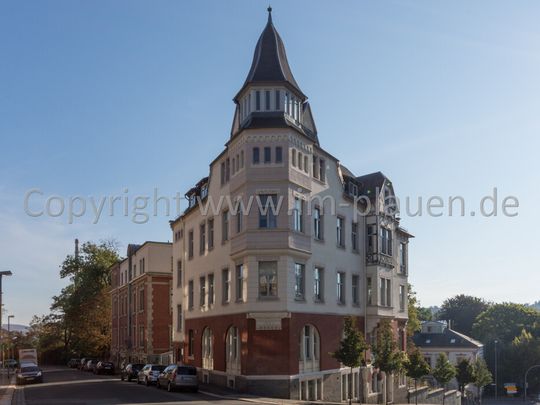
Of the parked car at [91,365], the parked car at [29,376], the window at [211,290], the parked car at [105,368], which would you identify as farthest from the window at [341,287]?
the parked car at [91,365]

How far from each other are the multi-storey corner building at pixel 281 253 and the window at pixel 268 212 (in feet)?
0.22

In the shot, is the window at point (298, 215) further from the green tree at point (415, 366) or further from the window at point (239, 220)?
the green tree at point (415, 366)

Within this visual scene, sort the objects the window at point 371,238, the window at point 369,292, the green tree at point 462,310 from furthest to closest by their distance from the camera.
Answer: the green tree at point 462,310 → the window at point 371,238 → the window at point 369,292

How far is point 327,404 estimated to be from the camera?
36.7m

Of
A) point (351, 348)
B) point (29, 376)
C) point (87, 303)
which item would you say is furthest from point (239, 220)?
point (87, 303)

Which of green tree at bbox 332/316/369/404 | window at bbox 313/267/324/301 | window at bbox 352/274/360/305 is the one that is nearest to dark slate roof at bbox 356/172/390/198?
window at bbox 352/274/360/305

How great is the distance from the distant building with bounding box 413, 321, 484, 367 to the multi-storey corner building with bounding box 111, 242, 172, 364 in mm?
48216

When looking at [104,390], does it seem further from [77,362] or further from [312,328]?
[77,362]

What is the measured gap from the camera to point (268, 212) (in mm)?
38875

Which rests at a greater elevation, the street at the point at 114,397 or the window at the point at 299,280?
the window at the point at 299,280

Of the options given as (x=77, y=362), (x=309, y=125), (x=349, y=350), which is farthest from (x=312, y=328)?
(x=77, y=362)

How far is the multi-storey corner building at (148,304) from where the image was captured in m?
65.9

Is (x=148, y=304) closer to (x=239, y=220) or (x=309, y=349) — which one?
(x=239, y=220)

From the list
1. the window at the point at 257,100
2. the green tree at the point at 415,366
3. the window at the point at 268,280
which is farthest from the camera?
the green tree at the point at 415,366
